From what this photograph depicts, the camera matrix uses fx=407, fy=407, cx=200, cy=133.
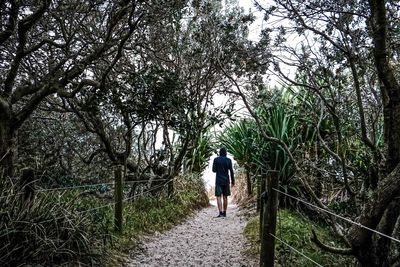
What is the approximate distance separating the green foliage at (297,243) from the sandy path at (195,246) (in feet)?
0.83

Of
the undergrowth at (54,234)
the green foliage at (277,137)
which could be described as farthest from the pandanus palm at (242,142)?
the undergrowth at (54,234)

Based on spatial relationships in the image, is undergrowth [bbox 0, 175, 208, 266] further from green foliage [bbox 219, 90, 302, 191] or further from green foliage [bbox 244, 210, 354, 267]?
green foliage [bbox 219, 90, 302, 191]

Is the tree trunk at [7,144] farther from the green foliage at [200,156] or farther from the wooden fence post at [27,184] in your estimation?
the green foliage at [200,156]

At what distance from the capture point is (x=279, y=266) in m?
4.83

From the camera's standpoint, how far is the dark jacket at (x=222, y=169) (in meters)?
9.39

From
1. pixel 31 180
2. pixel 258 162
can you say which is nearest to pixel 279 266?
pixel 31 180

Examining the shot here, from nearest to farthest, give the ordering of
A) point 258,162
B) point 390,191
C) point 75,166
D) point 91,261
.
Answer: point 390,191 → point 91,261 → point 258,162 → point 75,166

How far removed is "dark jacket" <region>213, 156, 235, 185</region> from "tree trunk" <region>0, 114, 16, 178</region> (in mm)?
5020

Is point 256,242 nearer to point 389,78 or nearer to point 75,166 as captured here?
point 389,78

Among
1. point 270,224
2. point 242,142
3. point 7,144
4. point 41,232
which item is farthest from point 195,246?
point 242,142

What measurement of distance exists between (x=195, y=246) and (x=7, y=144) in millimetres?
3078

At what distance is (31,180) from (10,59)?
290 cm

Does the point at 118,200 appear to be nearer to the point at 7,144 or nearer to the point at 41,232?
the point at 7,144

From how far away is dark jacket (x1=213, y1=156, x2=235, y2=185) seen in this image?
939 centimetres
